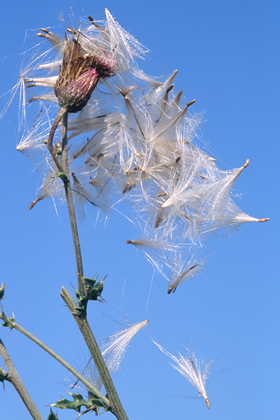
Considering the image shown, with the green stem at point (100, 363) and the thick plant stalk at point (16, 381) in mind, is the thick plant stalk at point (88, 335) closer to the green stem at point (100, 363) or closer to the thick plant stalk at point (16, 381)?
the green stem at point (100, 363)

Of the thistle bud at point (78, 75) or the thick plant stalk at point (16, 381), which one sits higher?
the thistle bud at point (78, 75)

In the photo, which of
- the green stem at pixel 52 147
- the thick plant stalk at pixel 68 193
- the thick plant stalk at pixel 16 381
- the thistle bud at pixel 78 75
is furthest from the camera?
the thistle bud at pixel 78 75

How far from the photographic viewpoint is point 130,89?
3340 mm

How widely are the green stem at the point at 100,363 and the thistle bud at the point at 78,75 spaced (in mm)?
965

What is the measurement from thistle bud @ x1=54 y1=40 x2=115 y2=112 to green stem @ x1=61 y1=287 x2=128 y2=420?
0.96m

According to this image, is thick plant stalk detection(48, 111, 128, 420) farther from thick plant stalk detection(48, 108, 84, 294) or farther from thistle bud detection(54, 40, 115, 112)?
thistle bud detection(54, 40, 115, 112)

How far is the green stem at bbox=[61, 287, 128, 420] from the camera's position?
90.5 inches

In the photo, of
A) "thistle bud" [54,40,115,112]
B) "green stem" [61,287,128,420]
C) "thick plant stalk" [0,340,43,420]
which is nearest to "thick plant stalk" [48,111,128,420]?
"green stem" [61,287,128,420]

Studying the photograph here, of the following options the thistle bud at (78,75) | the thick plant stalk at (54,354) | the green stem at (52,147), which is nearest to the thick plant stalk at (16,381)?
the thick plant stalk at (54,354)

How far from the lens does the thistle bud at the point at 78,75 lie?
289cm

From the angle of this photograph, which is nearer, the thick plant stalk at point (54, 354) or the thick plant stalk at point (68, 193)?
the thick plant stalk at point (54, 354)

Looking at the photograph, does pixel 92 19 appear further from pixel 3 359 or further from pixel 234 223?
pixel 3 359

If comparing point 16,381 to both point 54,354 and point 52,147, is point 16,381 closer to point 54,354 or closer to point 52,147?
point 54,354

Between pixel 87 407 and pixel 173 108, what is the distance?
1.67 m
